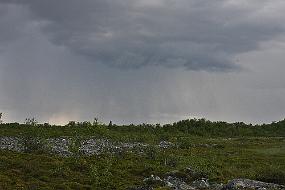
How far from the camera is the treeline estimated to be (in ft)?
250

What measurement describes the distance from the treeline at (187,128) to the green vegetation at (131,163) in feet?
1.46

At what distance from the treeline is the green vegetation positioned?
45cm

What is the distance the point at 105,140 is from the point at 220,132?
104 ft

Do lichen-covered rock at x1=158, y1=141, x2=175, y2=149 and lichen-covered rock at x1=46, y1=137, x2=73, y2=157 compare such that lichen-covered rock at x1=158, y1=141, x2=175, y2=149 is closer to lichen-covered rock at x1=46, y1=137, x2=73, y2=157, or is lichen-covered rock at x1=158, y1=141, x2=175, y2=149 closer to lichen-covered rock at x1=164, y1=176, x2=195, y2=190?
lichen-covered rock at x1=46, y1=137, x2=73, y2=157

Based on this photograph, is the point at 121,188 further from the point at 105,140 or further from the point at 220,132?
the point at 220,132

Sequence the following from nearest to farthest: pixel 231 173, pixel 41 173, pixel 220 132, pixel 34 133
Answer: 1. pixel 41 173
2. pixel 231 173
3. pixel 34 133
4. pixel 220 132

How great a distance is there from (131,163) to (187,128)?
149ft

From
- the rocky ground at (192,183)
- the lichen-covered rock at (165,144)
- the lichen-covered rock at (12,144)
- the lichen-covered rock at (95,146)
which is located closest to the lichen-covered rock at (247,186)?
the rocky ground at (192,183)

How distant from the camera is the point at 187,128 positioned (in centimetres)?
9162

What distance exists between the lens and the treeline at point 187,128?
76106mm

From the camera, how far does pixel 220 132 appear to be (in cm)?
9294

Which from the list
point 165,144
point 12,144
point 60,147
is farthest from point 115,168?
point 165,144

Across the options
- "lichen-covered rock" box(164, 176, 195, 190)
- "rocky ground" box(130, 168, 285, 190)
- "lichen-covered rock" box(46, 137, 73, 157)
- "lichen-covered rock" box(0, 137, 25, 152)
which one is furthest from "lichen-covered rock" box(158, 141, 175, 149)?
"lichen-covered rock" box(164, 176, 195, 190)

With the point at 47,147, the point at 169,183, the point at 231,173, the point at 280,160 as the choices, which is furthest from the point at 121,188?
the point at 280,160
